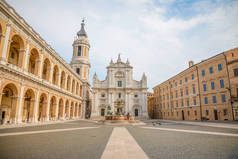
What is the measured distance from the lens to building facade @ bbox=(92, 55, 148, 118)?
167 ft

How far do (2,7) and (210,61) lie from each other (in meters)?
33.6

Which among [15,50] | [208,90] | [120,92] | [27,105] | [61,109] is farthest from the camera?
[120,92]

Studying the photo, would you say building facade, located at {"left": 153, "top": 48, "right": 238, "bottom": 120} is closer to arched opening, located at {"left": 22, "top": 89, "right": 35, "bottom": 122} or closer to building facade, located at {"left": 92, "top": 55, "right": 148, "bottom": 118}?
building facade, located at {"left": 92, "top": 55, "right": 148, "bottom": 118}

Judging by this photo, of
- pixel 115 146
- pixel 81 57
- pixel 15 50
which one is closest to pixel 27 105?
pixel 15 50

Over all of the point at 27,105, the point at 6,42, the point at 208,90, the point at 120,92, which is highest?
the point at 6,42

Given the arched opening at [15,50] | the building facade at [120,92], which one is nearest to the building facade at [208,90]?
the building facade at [120,92]

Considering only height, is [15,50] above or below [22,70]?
above

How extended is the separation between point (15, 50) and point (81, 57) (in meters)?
31.1

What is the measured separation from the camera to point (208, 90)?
2895 centimetres

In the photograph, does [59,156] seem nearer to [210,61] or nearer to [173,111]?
[210,61]

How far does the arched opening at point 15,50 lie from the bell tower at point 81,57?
29.6m

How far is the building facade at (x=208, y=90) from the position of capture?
24672mm

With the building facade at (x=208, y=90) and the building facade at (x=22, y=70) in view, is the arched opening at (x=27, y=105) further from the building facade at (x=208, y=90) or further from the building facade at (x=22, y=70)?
the building facade at (x=208, y=90)

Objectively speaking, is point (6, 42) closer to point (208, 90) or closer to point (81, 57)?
point (208, 90)
